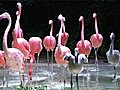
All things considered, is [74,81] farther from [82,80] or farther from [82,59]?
[82,59]

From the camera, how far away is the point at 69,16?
1590 cm

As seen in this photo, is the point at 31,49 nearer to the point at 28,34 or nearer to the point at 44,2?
the point at 28,34

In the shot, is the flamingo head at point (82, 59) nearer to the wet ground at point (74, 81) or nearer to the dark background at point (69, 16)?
the wet ground at point (74, 81)

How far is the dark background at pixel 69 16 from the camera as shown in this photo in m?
14.6

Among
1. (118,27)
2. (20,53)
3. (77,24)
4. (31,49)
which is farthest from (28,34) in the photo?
(20,53)

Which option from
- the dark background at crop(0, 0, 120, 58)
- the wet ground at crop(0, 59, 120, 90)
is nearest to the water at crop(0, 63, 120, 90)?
the wet ground at crop(0, 59, 120, 90)

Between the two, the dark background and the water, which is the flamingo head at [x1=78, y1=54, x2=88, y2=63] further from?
the dark background

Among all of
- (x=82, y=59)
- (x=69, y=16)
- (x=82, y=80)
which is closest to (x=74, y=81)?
(x=82, y=80)

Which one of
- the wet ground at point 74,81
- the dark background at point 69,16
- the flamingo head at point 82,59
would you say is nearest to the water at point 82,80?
the wet ground at point 74,81

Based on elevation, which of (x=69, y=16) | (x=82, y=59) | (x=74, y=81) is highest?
(x=69, y=16)

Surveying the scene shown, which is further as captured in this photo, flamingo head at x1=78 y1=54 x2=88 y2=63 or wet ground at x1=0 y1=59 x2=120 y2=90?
wet ground at x1=0 y1=59 x2=120 y2=90

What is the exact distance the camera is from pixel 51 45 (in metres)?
8.49

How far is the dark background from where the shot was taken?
14589 millimetres

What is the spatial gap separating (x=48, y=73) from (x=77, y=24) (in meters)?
6.60
